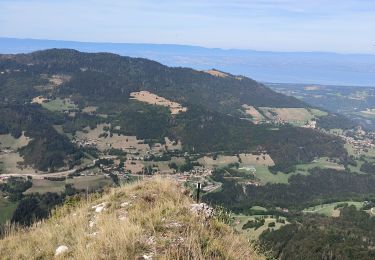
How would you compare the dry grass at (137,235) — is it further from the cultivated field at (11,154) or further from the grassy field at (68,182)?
the cultivated field at (11,154)

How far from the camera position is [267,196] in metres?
147

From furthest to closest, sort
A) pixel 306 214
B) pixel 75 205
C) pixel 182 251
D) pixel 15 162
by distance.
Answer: pixel 15 162 → pixel 306 214 → pixel 75 205 → pixel 182 251

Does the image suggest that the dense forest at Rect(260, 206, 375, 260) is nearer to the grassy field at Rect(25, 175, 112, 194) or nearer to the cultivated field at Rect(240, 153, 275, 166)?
the grassy field at Rect(25, 175, 112, 194)

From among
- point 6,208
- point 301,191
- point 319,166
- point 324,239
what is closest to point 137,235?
point 324,239

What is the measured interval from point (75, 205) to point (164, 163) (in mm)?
157144

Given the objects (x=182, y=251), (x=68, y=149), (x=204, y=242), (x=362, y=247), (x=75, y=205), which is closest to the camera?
(x=182, y=251)

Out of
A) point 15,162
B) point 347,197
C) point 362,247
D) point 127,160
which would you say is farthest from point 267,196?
point 15,162

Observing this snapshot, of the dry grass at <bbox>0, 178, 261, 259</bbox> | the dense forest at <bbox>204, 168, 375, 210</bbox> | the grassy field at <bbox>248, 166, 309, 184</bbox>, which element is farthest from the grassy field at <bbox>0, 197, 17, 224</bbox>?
the dry grass at <bbox>0, 178, 261, 259</bbox>

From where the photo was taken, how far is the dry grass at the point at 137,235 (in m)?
8.73

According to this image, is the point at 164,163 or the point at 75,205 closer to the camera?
the point at 75,205

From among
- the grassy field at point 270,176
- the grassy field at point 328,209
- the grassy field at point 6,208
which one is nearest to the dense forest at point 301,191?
the grassy field at point 270,176

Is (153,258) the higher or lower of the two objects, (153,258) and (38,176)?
the higher

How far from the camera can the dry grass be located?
873 cm

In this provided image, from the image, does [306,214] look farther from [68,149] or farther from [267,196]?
[68,149]
